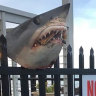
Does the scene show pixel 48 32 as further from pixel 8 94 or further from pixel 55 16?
pixel 8 94

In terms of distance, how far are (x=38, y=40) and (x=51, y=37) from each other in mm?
154

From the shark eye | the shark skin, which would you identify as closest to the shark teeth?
the shark skin

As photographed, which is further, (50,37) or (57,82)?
(57,82)

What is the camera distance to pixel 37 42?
2979 millimetres

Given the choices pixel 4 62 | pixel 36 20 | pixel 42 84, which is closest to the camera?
pixel 4 62

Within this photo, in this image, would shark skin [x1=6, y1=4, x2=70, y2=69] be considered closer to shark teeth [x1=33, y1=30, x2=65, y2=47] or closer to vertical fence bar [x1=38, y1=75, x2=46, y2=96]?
shark teeth [x1=33, y1=30, x2=65, y2=47]

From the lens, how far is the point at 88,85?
10.5ft

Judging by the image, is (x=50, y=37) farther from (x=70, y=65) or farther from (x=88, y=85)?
(x=88, y=85)

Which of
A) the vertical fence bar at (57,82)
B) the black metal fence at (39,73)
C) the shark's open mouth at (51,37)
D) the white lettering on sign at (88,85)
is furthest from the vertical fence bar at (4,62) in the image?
the white lettering on sign at (88,85)

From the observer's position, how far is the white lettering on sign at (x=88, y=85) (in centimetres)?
319

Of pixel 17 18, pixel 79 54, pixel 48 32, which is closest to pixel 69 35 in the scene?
pixel 79 54

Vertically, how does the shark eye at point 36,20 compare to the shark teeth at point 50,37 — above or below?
above

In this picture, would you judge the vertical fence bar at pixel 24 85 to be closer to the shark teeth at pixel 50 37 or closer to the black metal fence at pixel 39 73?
the black metal fence at pixel 39 73

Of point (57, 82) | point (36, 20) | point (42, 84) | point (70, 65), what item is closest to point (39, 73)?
point (42, 84)
